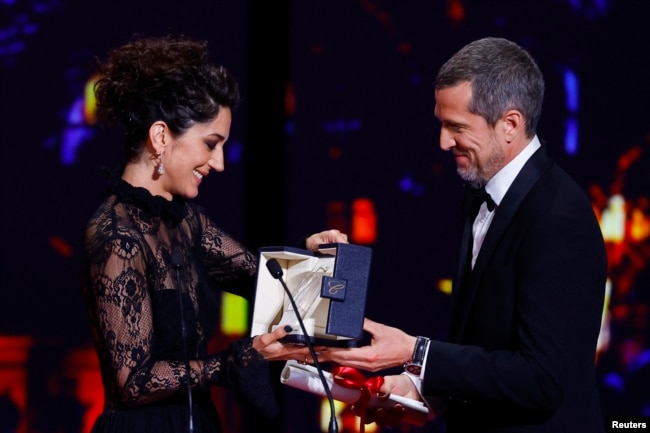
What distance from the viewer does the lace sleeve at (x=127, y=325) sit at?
210 cm

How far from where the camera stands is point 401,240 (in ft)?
12.6

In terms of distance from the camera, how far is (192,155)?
236 centimetres

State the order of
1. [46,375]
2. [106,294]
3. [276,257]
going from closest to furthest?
[106,294]
[276,257]
[46,375]

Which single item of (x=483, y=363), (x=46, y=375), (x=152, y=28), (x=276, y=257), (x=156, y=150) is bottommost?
(x=46, y=375)

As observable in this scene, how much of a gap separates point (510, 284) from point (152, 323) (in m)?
0.85

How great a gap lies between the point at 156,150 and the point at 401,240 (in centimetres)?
171

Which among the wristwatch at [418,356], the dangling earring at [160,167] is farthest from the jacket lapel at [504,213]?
the dangling earring at [160,167]

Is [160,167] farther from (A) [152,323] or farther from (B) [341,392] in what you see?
(B) [341,392]

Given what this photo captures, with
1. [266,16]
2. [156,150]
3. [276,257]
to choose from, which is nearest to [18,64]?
[266,16]

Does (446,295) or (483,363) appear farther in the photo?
(446,295)

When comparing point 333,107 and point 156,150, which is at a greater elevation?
point 333,107

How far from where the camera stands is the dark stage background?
366 centimetres

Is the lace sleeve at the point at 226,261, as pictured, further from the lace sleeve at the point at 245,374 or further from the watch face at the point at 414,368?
the watch face at the point at 414,368

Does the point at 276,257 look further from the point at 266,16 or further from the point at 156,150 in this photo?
the point at 266,16
